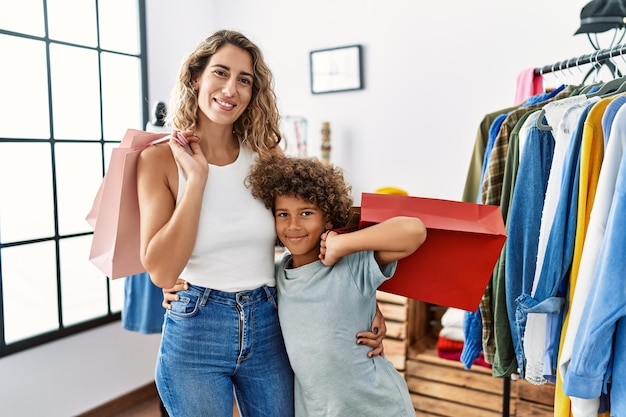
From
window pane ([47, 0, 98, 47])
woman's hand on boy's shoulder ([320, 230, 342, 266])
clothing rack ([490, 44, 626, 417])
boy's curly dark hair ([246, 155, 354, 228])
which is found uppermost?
window pane ([47, 0, 98, 47])

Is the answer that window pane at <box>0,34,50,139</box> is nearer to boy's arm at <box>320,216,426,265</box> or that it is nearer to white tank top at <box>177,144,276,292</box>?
white tank top at <box>177,144,276,292</box>

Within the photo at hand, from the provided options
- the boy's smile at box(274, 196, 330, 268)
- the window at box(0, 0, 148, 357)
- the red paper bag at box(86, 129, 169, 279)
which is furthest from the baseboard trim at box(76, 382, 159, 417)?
the boy's smile at box(274, 196, 330, 268)

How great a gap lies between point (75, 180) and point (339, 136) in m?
1.44

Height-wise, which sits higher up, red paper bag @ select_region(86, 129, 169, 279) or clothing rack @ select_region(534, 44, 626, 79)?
clothing rack @ select_region(534, 44, 626, 79)

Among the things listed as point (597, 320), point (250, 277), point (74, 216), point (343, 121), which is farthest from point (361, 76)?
point (597, 320)

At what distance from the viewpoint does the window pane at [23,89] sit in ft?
7.50

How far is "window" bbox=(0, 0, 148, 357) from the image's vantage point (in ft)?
7.61

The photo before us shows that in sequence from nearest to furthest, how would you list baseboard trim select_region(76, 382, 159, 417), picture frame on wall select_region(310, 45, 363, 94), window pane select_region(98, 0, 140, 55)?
baseboard trim select_region(76, 382, 159, 417)
window pane select_region(98, 0, 140, 55)
picture frame on wall select_region(310, 45, 363, 94)

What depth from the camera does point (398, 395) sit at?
4.30ft

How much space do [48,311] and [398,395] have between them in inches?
74.3

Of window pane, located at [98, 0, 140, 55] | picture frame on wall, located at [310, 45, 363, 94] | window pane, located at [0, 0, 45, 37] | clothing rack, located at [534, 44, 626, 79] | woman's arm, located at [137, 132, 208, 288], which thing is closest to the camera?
woman's arm, located at [137, 132, 208, 288]

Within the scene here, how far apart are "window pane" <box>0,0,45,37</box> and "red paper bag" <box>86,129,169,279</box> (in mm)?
1452

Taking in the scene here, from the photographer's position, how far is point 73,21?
102 inches

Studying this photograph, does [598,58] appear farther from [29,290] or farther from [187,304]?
[29,290]
